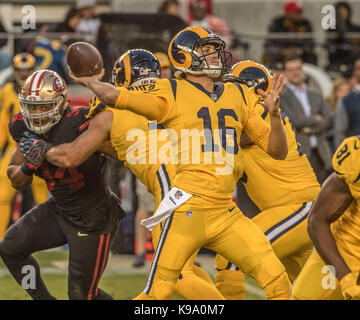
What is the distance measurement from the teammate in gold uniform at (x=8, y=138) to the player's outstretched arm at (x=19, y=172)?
2.98m

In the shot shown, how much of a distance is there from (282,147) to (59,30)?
19.7 ft

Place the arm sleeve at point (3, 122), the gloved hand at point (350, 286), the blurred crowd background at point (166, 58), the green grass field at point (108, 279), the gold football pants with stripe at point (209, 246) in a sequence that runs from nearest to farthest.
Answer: the gloved hand at point (350, 286), the gold football pants with stripe at point (209, 246), the green grass field at point (108, 279), the blurred crowd background at point (166, 58), the arm sleeve at point (3, 122)

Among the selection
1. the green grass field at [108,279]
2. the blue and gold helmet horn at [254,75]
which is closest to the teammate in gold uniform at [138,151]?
the blue and gold helmet horn at [254,75]

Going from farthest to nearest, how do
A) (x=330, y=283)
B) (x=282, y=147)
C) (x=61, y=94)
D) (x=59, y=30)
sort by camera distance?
(x=59, y=30)
(x=61, y=94)
(x=282, y=147)
(x=330, y=283)

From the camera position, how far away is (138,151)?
5293 millimetres

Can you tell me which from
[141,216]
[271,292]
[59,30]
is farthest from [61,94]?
[59,30]

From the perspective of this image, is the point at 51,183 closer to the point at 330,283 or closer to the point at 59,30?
the point at 330,283

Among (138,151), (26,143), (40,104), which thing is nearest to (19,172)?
(26,143)

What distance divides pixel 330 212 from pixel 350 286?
381mm

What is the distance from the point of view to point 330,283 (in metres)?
4.45

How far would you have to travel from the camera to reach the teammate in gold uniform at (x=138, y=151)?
4.85m

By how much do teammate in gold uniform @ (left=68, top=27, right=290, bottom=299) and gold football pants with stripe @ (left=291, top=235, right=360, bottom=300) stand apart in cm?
18

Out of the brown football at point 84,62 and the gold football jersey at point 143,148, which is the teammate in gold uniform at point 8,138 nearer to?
the gold football jersey at point 143,148

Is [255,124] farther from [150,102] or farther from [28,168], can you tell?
[28,168]
